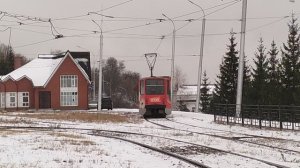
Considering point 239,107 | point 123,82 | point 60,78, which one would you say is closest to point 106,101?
point 60,78

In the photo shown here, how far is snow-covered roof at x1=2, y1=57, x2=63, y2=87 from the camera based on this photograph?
234 feet

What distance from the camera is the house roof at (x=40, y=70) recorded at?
234 feet

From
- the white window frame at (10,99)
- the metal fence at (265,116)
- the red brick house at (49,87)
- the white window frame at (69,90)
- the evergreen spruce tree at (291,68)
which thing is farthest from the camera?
the white window frame at (69,90)

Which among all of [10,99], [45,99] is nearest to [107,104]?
[45,99]

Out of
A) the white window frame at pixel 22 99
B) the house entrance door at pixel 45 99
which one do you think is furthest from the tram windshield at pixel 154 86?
the white window frame at pixel 22 99

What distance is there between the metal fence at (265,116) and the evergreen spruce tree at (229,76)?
126 feet

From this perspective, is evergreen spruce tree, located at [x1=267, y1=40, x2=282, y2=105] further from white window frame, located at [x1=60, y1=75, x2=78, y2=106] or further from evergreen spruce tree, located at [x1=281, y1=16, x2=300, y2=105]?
white window frame, located at [x1=60, y1=75, x2=78, y2=106]

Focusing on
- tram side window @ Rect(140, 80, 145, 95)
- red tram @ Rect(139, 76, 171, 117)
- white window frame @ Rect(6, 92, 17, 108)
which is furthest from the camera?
white window frame @ Rect(6, 92, 17, 108)

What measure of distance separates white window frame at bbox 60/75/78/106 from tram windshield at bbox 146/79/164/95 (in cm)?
3592

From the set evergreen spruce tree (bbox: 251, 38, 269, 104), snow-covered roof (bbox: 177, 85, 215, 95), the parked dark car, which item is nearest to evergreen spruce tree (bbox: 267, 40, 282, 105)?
evergreen spruce tree (bbox: 251, 38, 269, 104)

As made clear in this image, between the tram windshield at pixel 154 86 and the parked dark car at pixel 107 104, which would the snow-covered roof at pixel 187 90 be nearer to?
the parked dark car at pixel 107 104

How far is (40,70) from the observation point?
74.5 metres

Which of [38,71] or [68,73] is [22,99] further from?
[68,73]

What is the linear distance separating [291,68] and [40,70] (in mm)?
35299
